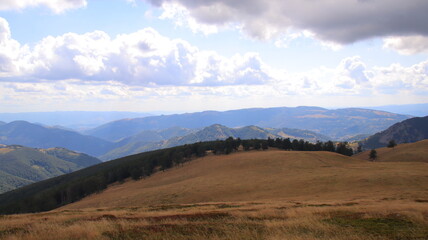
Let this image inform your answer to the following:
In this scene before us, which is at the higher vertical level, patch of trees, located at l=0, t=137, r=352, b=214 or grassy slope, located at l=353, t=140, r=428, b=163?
grassy slope, located at l=353, t=140, r=428, b=163

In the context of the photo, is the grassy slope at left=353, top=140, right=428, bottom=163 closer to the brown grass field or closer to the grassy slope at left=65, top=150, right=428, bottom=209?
the brown grass field

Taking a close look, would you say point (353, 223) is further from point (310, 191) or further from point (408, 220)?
point (310, 191)

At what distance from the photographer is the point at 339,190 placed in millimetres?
42000

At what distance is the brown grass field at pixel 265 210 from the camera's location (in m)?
13.9

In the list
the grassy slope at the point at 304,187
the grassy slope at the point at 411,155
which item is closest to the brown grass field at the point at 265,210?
the grassy slope at the point at 304,187

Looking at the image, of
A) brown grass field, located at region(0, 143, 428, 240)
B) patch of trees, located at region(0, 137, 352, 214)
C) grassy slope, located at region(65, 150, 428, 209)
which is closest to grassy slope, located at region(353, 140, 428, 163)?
brown grass field, located at region(0, 143, 428, 240)

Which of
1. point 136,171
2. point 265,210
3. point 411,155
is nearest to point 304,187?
point 265,210

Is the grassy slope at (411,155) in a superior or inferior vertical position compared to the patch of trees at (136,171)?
superior

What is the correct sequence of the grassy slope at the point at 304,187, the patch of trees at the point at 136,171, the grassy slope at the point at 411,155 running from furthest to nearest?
1. the patch of trees at the point at 136,171
2. the grassy slope at the point at 411,155
3. the grassy slope at the point at 304,187

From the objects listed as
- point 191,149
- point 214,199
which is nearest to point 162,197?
point 214,199

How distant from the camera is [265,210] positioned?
22.7m

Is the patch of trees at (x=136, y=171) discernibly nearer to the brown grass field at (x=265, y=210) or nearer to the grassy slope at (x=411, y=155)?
the grassy slope at (x=411, y=155)

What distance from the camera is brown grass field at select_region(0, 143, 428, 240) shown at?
45.6ft

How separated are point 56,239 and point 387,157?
125418 millimetres
